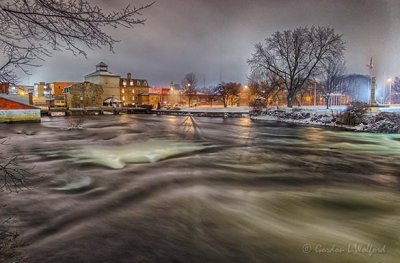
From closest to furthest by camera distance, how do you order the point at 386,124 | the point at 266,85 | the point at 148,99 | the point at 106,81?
1. the point at 386,124
2. the point at 266,85
3. the point at 106,81
4. the point at 148,99

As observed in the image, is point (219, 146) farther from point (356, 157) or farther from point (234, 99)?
point (234, 99)

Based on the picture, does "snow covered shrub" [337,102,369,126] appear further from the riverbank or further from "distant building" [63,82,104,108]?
"distant building" [63,82,104,108]

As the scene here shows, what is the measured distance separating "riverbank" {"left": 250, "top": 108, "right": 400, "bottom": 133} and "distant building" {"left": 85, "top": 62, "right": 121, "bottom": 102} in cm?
6572

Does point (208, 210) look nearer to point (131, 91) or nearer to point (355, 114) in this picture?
point (355, 114)

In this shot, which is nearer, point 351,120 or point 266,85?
point 351,120

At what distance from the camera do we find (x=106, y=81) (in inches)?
4031

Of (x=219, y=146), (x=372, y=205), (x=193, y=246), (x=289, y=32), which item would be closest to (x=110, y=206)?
(x=193, y=246)

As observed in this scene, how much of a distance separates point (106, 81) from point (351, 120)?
8249cm

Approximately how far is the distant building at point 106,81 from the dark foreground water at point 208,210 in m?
88.4

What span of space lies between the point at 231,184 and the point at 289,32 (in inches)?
2176

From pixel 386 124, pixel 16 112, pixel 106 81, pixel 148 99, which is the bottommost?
pixel 386 124

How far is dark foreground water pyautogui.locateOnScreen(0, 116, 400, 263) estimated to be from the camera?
6.71m

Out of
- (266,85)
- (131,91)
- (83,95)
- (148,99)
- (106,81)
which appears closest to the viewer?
(266,85)

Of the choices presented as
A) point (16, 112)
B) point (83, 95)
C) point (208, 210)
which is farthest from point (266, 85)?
point (208, 210)
